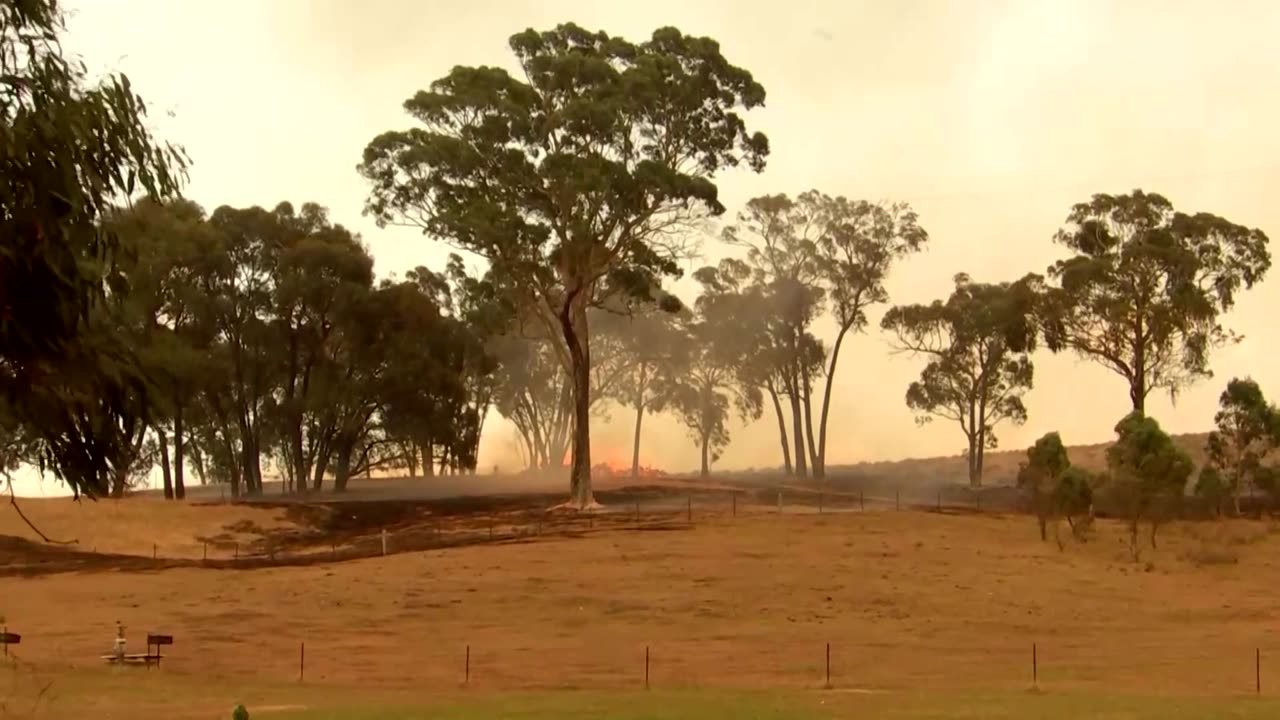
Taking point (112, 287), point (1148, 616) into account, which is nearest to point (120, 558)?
point (1148, 616)

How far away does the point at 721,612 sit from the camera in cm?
4247

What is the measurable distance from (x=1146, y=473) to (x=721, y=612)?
22.8m

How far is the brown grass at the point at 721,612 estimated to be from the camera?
32.7 metres

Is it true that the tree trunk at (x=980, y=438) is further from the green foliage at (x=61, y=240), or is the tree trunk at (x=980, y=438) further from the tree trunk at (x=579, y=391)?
the green foliage at (x=61, y=240)

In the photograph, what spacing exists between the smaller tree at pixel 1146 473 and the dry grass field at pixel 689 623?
1881 millimetres

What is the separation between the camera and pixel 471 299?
71.2m

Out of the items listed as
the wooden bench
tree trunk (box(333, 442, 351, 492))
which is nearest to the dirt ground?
the wooden bench

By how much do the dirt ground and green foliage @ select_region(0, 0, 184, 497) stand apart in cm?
1931

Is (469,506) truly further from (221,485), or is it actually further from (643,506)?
(221,485)

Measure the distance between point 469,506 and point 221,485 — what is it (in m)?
47.2

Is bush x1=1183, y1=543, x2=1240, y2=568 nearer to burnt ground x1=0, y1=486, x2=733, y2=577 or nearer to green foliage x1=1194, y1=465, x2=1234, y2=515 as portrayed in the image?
green foliage x1=1194, y1=465, x2=1234, y2=515

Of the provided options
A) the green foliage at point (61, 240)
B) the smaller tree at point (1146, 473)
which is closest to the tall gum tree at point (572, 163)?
the smaller tree at point (1146, 473)

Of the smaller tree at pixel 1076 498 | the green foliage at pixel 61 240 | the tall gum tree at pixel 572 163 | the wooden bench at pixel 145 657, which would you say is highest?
the tall gum tree at pixel 572 163

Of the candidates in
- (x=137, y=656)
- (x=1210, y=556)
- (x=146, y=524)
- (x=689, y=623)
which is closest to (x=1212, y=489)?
(x=1210, y=556)
